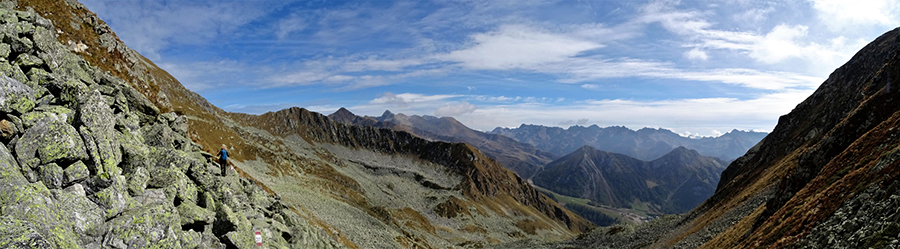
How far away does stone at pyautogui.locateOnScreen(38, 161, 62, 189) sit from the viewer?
13172 millimetres

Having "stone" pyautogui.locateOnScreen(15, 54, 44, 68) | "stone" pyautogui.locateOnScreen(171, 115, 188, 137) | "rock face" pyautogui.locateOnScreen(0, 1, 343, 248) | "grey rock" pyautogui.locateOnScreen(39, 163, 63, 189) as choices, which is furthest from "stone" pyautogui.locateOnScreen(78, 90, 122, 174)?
"stone" pyautogui.locateOnScreen(171, 115, 188, 137)

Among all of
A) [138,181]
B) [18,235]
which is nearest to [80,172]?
[138,181]

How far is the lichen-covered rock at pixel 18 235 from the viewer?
973 centimetres

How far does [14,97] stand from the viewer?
14398 mm

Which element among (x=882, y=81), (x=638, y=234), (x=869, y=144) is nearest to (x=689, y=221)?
(x=638, y=234)

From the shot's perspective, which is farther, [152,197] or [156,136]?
[156,136]

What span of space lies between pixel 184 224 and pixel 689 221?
8045cm

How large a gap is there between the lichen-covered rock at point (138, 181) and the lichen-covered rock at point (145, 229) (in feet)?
4.21

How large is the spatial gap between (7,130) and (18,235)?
604cm

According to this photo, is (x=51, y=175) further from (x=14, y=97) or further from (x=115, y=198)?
(x=14, y=97)

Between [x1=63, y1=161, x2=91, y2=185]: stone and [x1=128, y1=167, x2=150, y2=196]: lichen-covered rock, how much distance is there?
224 centimetres

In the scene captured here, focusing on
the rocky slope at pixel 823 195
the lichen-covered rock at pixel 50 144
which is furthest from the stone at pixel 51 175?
the rocky slope at pixel 823 195

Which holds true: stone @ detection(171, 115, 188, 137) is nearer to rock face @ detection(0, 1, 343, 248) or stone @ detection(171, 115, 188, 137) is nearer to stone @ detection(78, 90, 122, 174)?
rock face @ detection(0, 1, 343, 248)

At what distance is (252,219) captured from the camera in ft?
80.6
